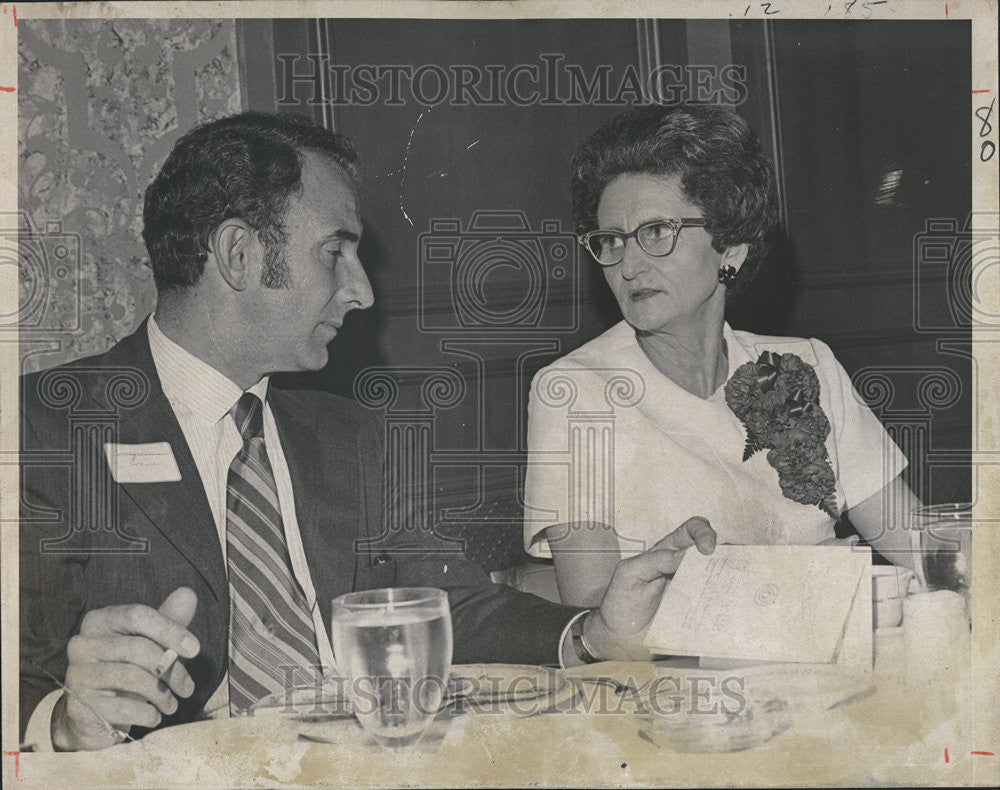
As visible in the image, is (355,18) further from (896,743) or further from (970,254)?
(896,743)

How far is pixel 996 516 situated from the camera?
1.85m

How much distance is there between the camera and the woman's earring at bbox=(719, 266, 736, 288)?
1792 mm

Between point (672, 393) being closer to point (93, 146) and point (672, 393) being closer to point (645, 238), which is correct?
point (645, 238)

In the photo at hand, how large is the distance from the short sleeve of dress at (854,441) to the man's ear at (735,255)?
0.19 metres

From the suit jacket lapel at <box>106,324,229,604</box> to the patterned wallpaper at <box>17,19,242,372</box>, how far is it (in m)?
0.15

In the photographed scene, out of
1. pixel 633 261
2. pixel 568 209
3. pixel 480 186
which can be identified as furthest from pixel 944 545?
pixel 480 186

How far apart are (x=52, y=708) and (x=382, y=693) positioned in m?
0.58

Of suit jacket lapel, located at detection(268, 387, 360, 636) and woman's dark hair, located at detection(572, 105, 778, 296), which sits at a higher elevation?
woman's dark hair, located at detection(572, 105, 778, 296)

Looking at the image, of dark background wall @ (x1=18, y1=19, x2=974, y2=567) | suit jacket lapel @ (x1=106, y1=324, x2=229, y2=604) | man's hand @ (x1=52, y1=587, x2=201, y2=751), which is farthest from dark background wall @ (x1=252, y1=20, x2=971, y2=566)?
man's hand @ (x1=52, y1=587, x2=201, y2=751)

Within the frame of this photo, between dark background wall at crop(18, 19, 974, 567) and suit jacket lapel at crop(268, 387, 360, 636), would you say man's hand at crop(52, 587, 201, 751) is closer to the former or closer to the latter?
suit jacket lapel at crop(268, 387, 360, 636)

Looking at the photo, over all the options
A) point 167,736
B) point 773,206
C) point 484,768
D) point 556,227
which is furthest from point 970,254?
point 167,736

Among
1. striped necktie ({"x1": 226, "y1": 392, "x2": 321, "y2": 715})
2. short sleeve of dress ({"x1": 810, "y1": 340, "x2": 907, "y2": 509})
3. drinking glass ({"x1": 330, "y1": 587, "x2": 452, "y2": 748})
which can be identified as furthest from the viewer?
short sleeve of dress ({"x1": 810, "y1": 340, "x2": 907, "y2": 509})

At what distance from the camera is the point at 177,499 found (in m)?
1.70

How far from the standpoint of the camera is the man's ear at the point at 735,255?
179 centimetres
